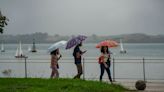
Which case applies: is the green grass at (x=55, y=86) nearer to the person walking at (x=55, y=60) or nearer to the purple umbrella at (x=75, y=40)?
the person walking at (x=55, y=60)

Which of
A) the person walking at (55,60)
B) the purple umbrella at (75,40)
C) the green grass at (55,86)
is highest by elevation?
the purple umbrella at (75,40)

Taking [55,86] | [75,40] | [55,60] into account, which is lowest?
[55,86]

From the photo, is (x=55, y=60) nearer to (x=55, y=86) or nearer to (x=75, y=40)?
(x=75, y=40)

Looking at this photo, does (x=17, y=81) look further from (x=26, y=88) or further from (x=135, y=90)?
(x=135, y=90)

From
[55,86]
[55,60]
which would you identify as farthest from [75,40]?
[55,86]

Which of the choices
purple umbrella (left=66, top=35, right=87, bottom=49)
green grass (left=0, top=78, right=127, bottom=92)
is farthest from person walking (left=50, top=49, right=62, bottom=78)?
green grass (left=0, top=78, right=127, bottom=92)

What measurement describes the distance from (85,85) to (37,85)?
185 centimetres

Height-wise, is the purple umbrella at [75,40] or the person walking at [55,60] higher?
the purple umbrella at [75,40]

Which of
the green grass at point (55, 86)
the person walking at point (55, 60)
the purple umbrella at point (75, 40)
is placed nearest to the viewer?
the green grass at point (55, 86)

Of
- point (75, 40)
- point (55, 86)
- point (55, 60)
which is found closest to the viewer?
point (55, 86)

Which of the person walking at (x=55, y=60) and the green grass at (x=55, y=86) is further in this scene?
the person walking at (x=55, y=60)

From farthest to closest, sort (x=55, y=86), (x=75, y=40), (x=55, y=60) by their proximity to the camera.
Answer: (x=75, y=40) → (x=55, y=60) → (x=55, y=86)

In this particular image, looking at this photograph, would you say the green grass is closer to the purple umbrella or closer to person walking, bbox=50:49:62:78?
person walking, bbox=50:49:62:78

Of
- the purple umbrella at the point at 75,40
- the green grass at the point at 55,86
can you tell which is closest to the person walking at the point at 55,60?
the purple umbrella at the point at 75,40
